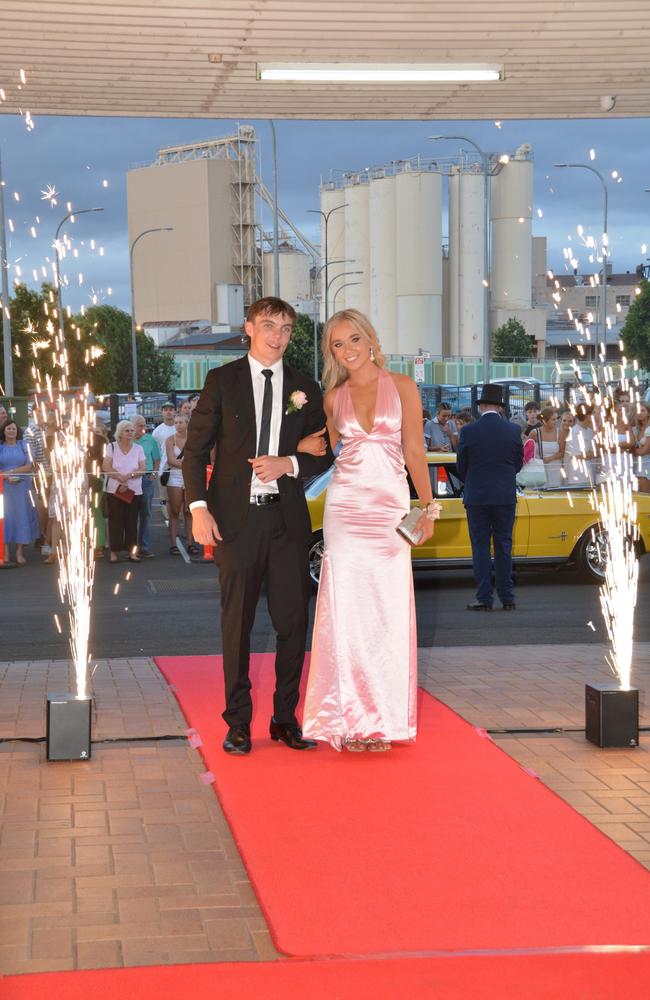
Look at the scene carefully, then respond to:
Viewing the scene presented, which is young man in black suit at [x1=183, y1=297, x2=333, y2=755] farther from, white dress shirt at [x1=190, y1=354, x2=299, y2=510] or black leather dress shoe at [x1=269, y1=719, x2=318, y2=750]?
black leather dress shoe at [x1=269, y1=719, x2=318, y2=750]

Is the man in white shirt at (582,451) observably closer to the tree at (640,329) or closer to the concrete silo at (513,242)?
the tree at (640,329)

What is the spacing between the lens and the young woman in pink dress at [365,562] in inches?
253

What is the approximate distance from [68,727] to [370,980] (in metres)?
3.00

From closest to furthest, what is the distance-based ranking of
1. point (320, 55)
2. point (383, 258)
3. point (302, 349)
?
point (320, 55)
point (302, 349)
point (383, 258)

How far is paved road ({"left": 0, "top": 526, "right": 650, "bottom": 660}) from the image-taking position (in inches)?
427

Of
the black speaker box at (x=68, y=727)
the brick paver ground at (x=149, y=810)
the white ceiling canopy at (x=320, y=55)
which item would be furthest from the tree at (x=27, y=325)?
the black speaker box at (x=68, y=727)

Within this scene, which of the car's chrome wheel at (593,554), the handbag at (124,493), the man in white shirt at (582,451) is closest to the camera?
the car's chrome wheel at (593,554)

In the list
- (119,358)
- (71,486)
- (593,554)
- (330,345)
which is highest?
(119,358)

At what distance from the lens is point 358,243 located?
99.3 meters

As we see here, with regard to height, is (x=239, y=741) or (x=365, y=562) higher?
(x=365, y=562)

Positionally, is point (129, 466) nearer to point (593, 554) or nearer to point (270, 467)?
point (593, 554)

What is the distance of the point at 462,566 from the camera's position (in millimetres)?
14672

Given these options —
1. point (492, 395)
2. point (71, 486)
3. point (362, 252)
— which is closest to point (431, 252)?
point (362, 252)

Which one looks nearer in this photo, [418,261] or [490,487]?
[490,487]
